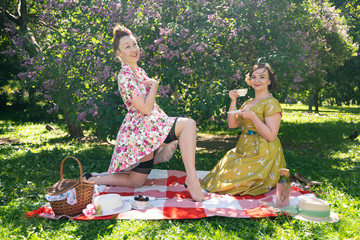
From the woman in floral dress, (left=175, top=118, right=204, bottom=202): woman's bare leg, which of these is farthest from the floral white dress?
(left=175, top=118, right=204, bottom=202): woman's bare leg

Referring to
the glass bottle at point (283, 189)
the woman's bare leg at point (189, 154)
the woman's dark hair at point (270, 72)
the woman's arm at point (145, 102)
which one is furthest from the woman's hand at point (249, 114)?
the woman's arm at point (145, 102)

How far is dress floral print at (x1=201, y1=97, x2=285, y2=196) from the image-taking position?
12.3 feet

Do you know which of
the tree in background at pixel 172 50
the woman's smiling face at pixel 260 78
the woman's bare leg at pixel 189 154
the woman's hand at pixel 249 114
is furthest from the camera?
the tree in background at pixel 172 50

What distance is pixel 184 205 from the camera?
10.9ft

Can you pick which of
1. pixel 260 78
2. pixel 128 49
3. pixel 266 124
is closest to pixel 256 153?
pixel 266 124

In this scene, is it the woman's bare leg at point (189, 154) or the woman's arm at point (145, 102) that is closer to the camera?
the woman's bare leg at point (189, 154)

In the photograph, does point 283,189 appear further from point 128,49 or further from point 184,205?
point 128,49

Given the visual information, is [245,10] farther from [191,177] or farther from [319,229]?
[319,229]

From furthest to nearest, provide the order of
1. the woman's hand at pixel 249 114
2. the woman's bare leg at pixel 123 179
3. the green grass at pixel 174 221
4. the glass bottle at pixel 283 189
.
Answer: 1. the woman's bare leg at pixel 123 179
2. the woman's hand at pixel 249 114
3. the glass bottle at pixel 283 189
4. the green grass at pixel 174 221

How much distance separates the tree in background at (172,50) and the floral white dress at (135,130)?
1.25 meters

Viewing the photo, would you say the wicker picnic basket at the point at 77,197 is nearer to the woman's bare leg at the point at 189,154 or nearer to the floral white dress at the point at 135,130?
the floral white dress at the point at 135,130

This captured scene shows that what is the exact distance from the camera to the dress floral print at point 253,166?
3754 mm

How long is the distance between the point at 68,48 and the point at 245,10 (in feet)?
10.5

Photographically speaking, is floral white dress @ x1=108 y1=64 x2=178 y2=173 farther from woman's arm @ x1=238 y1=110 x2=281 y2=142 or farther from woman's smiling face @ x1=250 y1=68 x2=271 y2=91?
woman's smiling face @ x1=250 y1=68 x2=271 y2=91
